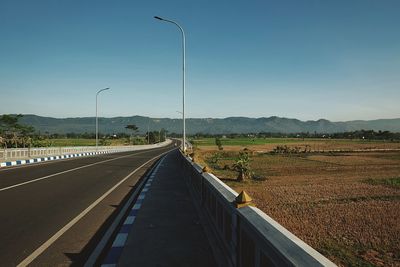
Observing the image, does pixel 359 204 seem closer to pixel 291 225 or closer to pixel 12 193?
pixel 291 225

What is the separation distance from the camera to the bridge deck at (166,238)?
558cm

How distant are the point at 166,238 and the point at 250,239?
2.88m

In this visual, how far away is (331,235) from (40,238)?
24.2 ft

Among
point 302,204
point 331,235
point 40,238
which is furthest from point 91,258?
point 302,204

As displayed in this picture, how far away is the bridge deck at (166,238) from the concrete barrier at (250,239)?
298mm

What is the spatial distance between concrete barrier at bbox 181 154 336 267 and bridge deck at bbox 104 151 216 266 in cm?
30

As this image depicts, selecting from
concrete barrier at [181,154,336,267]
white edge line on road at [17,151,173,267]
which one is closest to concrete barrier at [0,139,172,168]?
white edge line on road at [17,151,173,267]

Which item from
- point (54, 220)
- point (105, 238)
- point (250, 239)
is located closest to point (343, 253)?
point (105, 238)

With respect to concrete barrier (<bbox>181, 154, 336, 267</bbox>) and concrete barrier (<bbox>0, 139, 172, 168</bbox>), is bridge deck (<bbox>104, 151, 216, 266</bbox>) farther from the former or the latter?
concrete barrier (<bbox>0, 139, 172, 168</bbox>)

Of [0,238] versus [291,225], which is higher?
[0,238]

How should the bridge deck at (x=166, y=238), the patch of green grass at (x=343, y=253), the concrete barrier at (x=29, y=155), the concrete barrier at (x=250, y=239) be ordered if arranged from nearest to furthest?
the concrete barrier at (x=250, y=239) → the bridge deck at (x=166, y=238) → the patch of green grass at (x=343, y=253) → the concrete barrier at (x=29, y=155)

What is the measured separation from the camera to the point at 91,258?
5.73 metres

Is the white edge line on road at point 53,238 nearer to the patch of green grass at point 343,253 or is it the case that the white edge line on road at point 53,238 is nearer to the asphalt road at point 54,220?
the asphalt road at point 54,220

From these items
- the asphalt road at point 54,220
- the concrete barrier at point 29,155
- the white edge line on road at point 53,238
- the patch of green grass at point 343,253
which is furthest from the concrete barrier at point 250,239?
the concrete barrier at point 29,155
